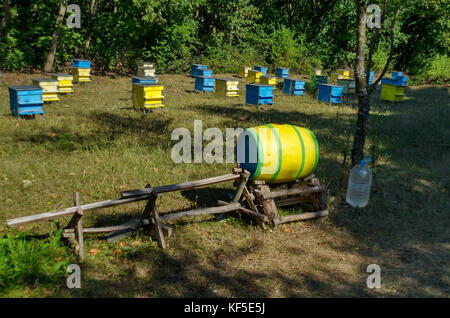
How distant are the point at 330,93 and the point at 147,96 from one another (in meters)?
8.12

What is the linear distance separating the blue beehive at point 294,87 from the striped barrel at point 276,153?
43.5ft

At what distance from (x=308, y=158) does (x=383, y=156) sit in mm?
4269

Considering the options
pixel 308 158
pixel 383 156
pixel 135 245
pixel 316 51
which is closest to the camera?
pixel 135 245

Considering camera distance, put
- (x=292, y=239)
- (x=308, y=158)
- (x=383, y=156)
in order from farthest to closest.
→ (x=383, y=156), (x=308, y=158), (x=292, y=239)

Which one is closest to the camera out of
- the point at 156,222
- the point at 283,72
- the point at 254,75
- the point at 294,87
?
the point at 156,222

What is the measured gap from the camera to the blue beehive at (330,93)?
56.3ft

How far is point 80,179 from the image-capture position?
7.58 metres

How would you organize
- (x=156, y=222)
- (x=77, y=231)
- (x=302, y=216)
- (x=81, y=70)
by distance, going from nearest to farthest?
(x=77, y=231)
(x=156, y=222)
(x=302, y=216)
(x=81, y=70)

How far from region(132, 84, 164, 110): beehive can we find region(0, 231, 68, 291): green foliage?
8465 mm

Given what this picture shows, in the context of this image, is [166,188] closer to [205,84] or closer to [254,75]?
[205,84]

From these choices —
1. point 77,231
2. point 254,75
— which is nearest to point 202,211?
point 77,231

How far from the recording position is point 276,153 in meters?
6.24
